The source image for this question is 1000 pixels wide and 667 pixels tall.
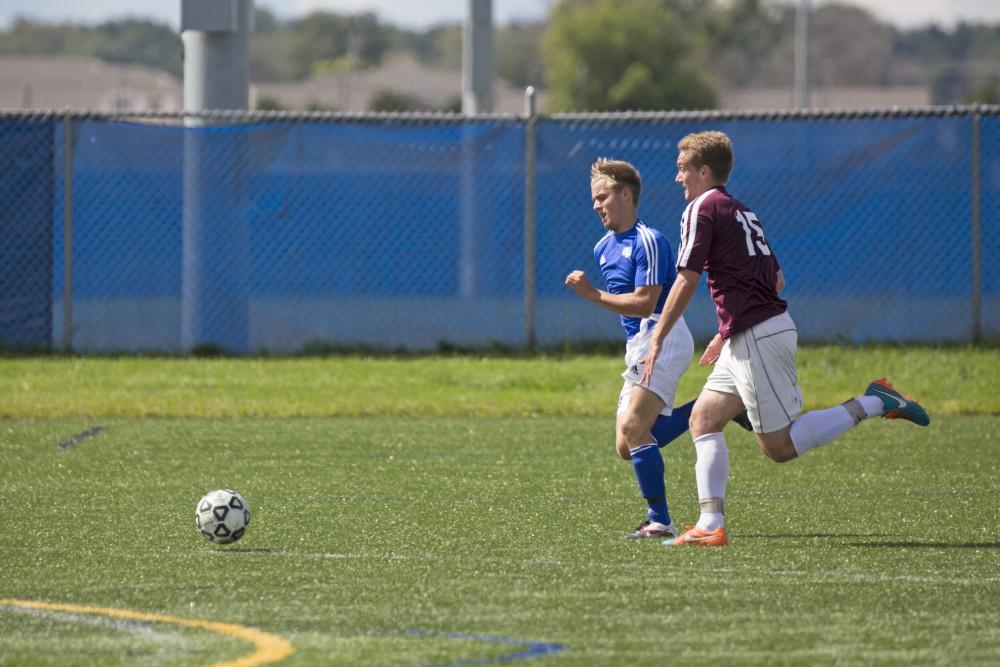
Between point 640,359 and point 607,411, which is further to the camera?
point 607,411

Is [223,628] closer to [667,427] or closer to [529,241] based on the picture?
[667,427]

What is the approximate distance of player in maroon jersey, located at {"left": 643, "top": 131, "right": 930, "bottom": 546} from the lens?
7.23 m

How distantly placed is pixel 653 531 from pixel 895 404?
4.21 ft

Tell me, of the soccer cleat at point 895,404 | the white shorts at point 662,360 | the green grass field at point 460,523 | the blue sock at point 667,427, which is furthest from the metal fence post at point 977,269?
the white shorts at point 662,360

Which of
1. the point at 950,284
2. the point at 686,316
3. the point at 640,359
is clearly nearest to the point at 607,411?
the point at 686,316

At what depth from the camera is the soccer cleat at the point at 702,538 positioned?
722 centimetres

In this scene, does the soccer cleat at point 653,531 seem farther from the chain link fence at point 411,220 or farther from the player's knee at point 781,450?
the chain link fence at point 411,220

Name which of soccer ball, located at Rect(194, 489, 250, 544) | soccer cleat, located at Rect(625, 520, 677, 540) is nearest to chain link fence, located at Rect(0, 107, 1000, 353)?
soccer cleat, located at Rect(625, 520, 677, 540)

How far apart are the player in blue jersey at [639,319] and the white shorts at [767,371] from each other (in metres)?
0.43

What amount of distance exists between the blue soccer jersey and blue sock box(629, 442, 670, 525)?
1.96ft

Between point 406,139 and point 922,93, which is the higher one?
point 922,93

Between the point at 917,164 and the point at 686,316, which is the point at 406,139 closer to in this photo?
the point at 686,316

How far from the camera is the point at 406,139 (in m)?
14.6

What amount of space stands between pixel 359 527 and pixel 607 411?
5077mm
